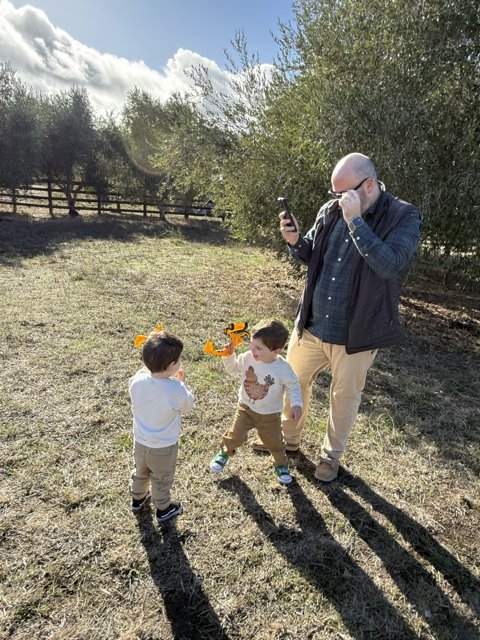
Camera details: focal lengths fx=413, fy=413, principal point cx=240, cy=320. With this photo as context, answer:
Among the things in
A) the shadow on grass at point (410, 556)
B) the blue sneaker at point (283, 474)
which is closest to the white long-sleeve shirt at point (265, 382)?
the blue sneaker at point (283, 474)

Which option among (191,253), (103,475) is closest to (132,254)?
(191,253)

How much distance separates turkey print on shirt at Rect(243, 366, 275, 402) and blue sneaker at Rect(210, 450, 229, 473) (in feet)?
1.88

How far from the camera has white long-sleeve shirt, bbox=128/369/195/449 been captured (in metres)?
2.26

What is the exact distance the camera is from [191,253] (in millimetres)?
12445

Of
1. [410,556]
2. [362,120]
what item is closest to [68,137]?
[362,120]

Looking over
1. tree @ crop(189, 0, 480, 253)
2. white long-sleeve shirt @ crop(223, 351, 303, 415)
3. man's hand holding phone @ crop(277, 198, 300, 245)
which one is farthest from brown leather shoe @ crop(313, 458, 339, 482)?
tree @ crop(189, 0, 480, 253)

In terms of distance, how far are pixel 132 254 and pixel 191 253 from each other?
1.93 m

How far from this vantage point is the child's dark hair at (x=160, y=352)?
2.22 meters

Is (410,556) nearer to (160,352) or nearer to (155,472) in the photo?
(155,472)

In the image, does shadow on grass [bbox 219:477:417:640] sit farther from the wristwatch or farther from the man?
the wristwatch

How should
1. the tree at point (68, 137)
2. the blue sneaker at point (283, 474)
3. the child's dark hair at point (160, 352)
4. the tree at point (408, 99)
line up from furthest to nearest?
1. the tree at point (68, 137)
2. the tree at point (408, 99)
3. the blue sneaker at point (283, 474)
4. the child's dark hair at point (160, 352)

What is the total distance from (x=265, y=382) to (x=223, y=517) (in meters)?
0.90

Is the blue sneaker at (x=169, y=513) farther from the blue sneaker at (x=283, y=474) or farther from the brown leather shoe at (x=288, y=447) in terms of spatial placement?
the brown leather shoe at (x=288, y=447)

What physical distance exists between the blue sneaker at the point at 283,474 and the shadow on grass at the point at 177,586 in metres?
0.81
